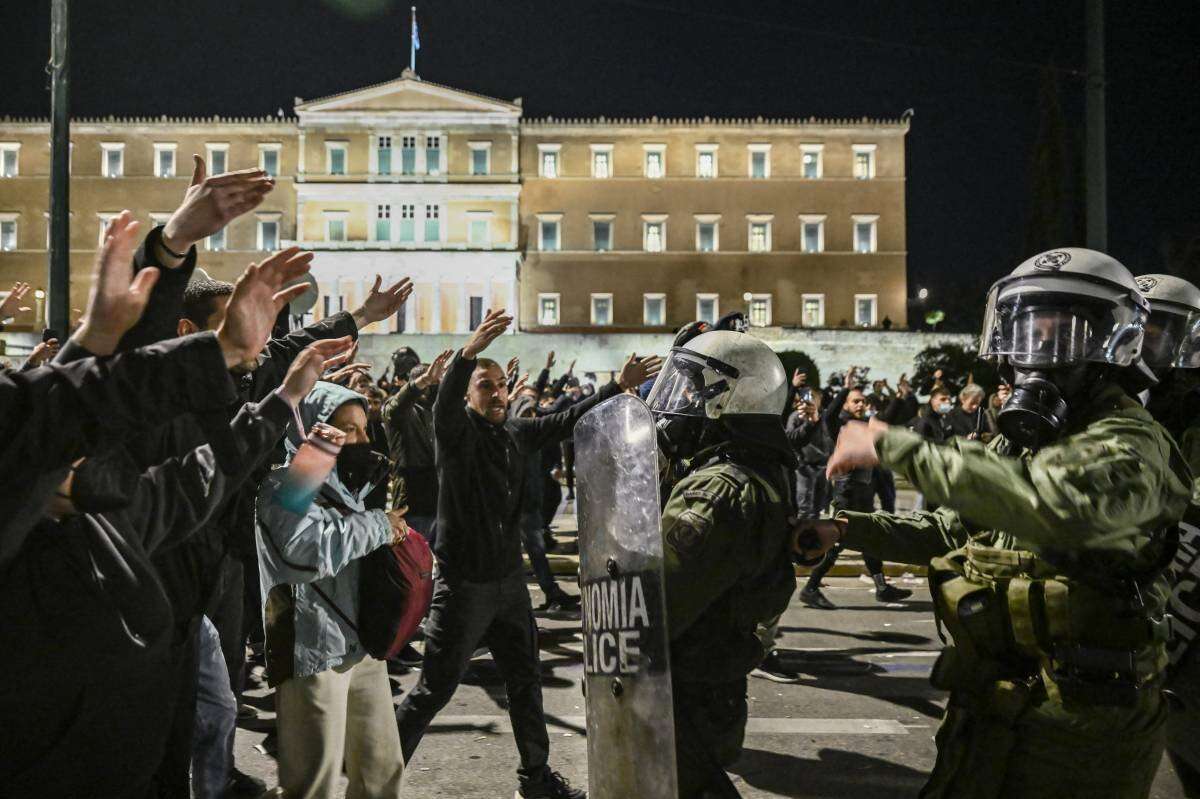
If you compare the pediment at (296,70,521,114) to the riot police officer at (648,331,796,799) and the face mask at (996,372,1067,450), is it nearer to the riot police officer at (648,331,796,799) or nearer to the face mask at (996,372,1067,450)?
the riot police officer at (648,331,796,799)

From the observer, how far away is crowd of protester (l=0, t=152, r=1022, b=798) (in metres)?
1.85

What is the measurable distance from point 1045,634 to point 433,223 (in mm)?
51107

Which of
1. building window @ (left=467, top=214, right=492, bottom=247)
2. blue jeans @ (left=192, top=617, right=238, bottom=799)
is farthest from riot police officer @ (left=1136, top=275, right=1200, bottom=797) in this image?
building window @ (left=467, top=214, right=492, bottom=247)

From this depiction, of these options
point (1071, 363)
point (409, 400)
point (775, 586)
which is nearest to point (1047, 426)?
point (1071, 363)

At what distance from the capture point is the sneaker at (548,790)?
405cm

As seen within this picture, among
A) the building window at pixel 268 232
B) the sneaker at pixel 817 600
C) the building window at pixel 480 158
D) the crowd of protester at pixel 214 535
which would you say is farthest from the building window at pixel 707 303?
the crowd of protester at pixel 214 535

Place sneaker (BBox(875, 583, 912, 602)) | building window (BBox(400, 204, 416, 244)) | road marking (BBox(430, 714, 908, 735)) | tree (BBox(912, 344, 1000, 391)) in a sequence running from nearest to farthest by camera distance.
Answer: road marking (BBox(430, 714, 908, 735)), sneaker (BBox(875, 583, 912, 602)), tree (BBox(912, 344, 1000, 391)), building window (BBox(400, 204, 416, 244))

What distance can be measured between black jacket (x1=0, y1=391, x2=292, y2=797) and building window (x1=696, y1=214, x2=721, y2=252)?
171ft

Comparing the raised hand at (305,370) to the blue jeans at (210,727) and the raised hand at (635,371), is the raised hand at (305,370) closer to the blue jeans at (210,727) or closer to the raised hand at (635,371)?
the blue jeans at (210,727)

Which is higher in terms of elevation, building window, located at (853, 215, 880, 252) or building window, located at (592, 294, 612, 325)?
building window, located at (853, 215, 880, 252)

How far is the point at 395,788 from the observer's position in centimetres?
340

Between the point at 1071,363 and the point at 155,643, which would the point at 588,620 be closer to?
the point at 155,643

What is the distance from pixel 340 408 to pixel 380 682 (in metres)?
0.92

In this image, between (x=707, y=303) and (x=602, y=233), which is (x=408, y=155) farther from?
(x=707, y=303)
